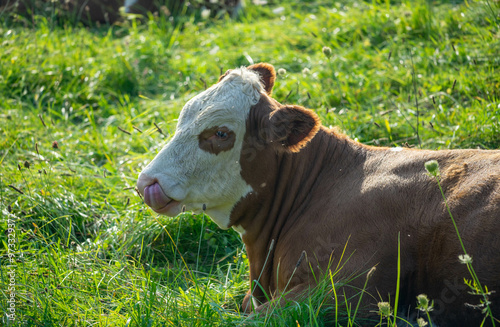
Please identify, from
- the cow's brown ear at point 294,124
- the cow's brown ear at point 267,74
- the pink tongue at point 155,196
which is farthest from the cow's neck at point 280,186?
the cow's brown ear at point 267,74

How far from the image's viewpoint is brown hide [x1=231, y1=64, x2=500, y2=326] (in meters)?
3.18

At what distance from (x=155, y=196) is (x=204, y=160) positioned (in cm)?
41

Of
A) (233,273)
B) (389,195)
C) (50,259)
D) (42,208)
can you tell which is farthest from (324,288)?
(42,208)

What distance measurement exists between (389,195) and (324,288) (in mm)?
696

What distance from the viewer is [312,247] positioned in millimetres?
3658

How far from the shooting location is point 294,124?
377 centimetres

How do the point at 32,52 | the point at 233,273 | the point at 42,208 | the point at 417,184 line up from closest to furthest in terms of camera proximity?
1. the point at 417,184
2. the point at 233,273
3. the point at 42,208
4. the point at 32,52

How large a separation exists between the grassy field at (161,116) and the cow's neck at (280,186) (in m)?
0.42

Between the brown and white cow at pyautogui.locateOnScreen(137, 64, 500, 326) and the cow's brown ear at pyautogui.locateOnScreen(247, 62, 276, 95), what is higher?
the cow's brown ear at pyautogui.locateOnScreen(247, 62, 276, 95)

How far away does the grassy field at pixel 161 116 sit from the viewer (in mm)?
3777

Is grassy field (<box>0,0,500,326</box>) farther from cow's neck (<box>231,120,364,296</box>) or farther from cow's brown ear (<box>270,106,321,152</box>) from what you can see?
cow's brown ear (<box>270,106,321,152</box>)

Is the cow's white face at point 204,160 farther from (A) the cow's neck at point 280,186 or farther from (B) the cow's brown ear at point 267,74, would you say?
(B) the cow's brown ear at point 267,74

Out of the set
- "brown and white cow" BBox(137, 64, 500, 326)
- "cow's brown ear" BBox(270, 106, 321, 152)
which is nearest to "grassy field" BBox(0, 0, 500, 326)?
"brown and white cow" BBox(137, 64, 500, 326)

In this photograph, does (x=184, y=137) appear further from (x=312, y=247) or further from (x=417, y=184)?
(x=417, y=184)
